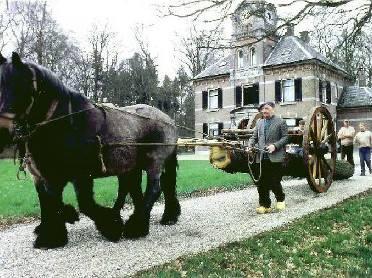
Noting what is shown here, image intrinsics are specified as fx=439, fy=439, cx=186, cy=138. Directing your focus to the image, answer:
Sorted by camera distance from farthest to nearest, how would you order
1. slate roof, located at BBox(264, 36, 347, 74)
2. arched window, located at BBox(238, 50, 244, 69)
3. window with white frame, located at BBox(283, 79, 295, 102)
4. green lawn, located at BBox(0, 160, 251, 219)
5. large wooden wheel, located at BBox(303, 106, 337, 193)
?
arched window, located at BBox(238, 50, 244, 69) < window with white frame, located at BBox(283, 79, 295, 102) < slate roof, located at BBox(264, 36, 347, 74) < green lawn, located at BBox(0, 160, 251, 219) < large wooden wheel, located at BBox(303, 106, 337, 193)

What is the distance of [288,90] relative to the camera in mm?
30641

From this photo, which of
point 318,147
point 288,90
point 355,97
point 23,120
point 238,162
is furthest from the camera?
point 355,97

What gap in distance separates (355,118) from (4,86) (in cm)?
3069

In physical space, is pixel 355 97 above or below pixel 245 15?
above

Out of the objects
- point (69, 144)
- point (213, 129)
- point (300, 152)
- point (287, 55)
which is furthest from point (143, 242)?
point (213, 129)

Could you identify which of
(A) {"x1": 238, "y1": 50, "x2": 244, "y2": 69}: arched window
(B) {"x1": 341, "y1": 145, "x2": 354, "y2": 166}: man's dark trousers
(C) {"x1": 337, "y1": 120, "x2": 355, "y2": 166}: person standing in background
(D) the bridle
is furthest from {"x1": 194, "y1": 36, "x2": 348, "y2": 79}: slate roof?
(D) the bridle

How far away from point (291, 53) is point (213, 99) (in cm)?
699

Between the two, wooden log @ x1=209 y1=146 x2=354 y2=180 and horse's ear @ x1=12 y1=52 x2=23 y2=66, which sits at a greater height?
horse's ear @ x1=12 y1=52 x2=23 y2=66

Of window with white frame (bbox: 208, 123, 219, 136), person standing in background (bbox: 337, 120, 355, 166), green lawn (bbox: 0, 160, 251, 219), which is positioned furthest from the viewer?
window with white frame (bbox: 208, 123, 219, 136)

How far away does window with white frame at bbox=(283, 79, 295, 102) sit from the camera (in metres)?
30.3

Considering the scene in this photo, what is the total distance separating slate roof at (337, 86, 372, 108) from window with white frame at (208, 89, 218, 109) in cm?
915

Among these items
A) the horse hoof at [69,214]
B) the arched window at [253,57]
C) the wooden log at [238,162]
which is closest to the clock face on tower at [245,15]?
the wooden log at [238,162]

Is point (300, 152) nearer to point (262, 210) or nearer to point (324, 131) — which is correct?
point (324, 131)

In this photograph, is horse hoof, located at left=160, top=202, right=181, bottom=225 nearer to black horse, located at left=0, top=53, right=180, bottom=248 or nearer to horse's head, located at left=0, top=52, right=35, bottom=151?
black horse, located at left=0, top=53, right=180, bottom=248
